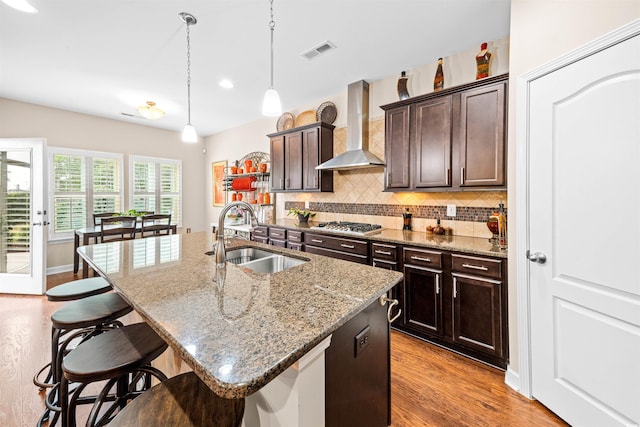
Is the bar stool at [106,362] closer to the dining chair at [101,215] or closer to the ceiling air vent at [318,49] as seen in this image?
the ceiling air vent at [318,49]

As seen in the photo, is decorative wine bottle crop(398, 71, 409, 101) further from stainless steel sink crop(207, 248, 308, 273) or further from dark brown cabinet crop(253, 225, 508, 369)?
stainless steel sink crop(207, 248, 308, 273)

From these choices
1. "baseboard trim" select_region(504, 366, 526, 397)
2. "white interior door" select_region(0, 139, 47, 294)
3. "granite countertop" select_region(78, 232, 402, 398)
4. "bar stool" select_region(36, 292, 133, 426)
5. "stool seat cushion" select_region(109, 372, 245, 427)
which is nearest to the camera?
"granite countertop" select_region(78, 232, 402, 398)

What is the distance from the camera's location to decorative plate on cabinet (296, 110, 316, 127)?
4.19 metres

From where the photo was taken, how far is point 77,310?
5.19ft

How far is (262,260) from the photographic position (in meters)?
1.89

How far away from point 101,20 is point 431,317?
3.84 meters

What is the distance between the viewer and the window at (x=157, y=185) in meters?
5.37

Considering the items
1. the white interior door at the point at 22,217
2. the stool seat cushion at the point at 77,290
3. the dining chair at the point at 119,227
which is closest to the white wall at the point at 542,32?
the stool seat cushion at the point at 77,290

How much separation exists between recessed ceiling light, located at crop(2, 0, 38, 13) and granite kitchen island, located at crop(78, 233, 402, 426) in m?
2.25

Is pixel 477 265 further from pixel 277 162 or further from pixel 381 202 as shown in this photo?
pixel 277 162

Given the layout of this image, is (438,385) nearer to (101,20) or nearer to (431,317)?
(431,317)

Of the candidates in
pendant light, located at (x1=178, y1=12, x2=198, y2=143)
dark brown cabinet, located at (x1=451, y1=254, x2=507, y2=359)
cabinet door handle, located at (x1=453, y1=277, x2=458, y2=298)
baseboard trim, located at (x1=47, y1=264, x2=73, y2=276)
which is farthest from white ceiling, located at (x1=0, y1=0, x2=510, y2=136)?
baseboard trim, located at (x1=47, y1=264, x2=73, y2=276)

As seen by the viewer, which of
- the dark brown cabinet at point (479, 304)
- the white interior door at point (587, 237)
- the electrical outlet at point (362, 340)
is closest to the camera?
the electrical outlet at point (362, 340)

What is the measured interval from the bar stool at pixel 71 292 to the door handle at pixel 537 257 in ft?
8.67
